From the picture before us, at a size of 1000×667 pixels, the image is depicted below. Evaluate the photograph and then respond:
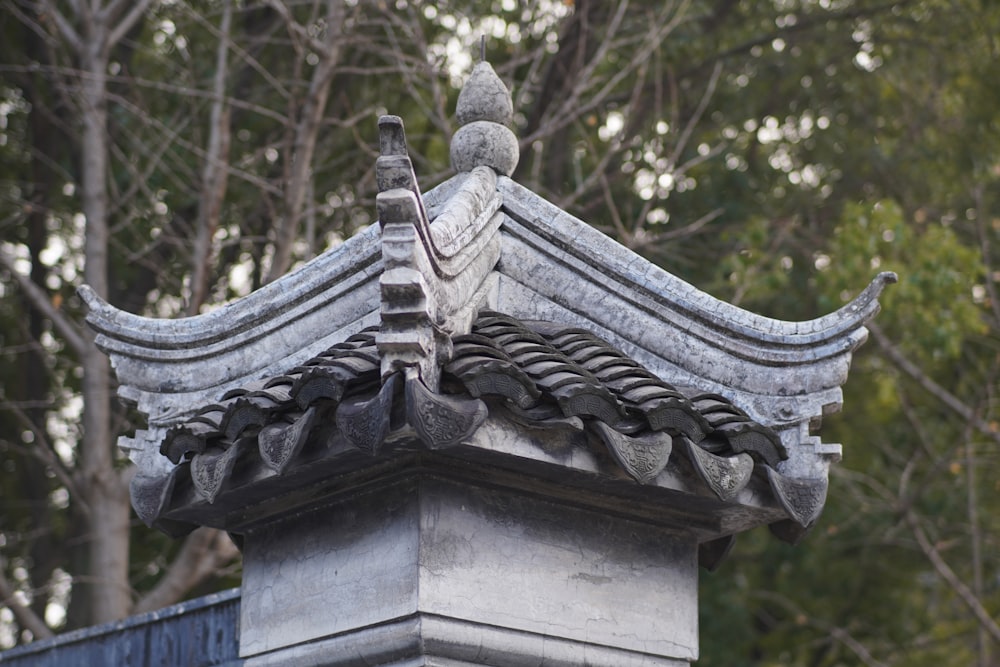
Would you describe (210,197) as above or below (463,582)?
above

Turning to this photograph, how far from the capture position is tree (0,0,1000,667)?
8844 mm

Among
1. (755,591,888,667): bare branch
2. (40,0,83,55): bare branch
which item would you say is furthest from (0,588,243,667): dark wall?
(755,591,888,667): bare branch

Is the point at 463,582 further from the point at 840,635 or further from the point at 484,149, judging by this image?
the point at 840,635

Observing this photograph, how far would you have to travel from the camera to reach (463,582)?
10.4 feet

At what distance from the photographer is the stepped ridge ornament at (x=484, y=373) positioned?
277cm

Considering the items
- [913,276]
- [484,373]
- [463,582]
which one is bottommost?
[463,582]

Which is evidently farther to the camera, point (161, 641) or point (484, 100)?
point (161, 641)

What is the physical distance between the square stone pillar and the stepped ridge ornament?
0.28 feet

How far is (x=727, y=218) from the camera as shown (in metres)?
11.5

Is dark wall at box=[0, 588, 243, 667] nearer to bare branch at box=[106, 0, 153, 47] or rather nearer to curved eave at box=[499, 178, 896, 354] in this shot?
curved eave at box=[499, 178, 896, 354]

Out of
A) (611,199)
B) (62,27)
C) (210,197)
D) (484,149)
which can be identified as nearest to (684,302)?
(484,149)

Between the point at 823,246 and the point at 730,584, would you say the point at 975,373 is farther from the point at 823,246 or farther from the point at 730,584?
the point at 730,584

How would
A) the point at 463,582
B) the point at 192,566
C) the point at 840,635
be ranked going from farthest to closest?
the point at 840,635 < the point at 192,566 < the point at 463,582

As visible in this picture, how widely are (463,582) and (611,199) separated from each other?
6.58 meters
